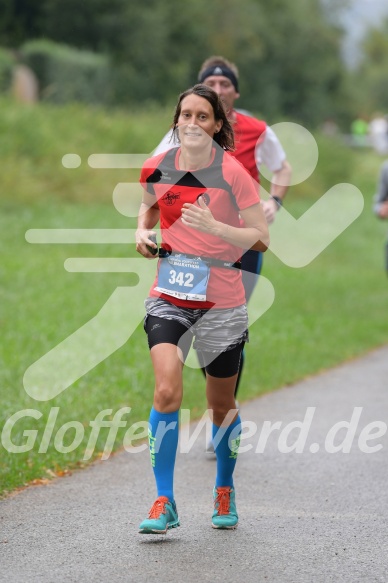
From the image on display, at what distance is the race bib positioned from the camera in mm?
5262

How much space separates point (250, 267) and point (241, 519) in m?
1.93

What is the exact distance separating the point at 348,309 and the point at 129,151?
33.1 feet

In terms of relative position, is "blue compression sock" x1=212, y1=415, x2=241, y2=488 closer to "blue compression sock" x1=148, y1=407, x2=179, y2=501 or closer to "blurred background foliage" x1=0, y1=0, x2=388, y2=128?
"blue compression sock" x1=148, y1=407, x2=179, y2=501

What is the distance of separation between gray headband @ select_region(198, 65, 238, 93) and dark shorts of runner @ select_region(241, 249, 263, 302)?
3.68 ft

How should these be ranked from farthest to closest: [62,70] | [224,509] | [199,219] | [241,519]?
[62,70], [241,519], [224,509], [199,219]

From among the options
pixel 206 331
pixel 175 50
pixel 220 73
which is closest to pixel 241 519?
pixel 206 331

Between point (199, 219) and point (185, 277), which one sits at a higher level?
point (199, 219)

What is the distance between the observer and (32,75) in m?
33.7

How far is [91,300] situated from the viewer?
553 inches

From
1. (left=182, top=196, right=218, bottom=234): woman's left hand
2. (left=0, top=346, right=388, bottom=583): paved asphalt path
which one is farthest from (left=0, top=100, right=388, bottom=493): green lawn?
(left=182, top=196, right=218, bottom=234): woman's left hand

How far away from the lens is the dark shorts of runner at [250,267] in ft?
23.3

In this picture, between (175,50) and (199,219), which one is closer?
(199,219)

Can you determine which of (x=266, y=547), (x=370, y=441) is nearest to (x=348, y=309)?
(x=370, y=441)

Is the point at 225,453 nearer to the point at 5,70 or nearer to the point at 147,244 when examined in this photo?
the point at 147,244
